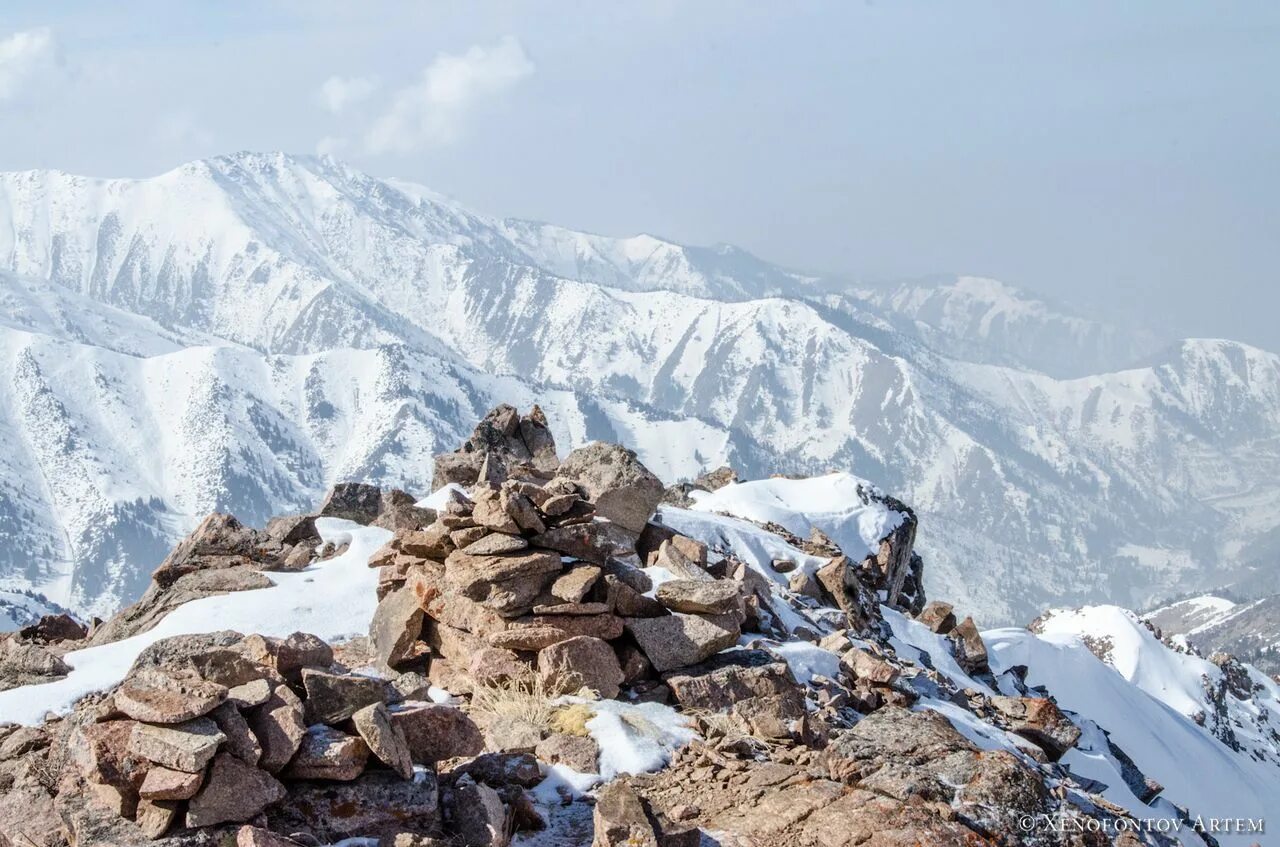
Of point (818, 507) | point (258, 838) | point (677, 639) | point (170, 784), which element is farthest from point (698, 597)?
point (818, 507)

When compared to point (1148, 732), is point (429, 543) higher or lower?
higher

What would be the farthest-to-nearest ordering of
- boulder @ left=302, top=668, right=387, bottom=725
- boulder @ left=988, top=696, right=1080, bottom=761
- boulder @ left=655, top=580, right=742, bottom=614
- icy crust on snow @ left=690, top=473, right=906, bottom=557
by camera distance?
icy crust on snow @ left=690, top=473, right=906, bottom=557 → boulder @ left=988, top=696, right=1080, bottom=761 → boulder @ left=655, top=580, right=742, bottom=614 → boulder @ left=302, top=668, right=387, bottom=725

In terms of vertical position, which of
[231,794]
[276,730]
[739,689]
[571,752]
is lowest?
[739,689]

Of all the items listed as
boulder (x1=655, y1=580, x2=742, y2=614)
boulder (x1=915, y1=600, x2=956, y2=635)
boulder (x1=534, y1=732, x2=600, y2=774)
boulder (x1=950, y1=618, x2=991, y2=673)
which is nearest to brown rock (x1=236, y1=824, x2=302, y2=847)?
boulder (x1=534, y1=732, x2=600, y2=774)

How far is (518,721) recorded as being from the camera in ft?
46.0

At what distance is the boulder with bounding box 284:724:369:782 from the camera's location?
10695 millimetres

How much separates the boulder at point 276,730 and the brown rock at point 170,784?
1.66ft

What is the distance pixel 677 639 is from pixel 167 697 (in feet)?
A: 26.0

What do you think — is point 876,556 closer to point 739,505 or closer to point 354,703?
point 739,505

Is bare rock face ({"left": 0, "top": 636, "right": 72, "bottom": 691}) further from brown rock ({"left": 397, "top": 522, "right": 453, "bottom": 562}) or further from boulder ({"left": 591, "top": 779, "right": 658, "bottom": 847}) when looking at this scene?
boulder ({"left": 591, "top": 779, "right": 658, "bottom": 847})

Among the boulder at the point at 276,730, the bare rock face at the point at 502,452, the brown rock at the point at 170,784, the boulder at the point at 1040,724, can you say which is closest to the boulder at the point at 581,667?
the boulder at the point at 276,730

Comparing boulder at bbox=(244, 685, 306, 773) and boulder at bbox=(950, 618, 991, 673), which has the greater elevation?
boulder at bbox=(244, 685, 306, 773)

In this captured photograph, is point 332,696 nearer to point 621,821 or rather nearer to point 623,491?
point 621,821

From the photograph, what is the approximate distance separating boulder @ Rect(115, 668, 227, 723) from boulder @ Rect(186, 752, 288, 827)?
52cm
